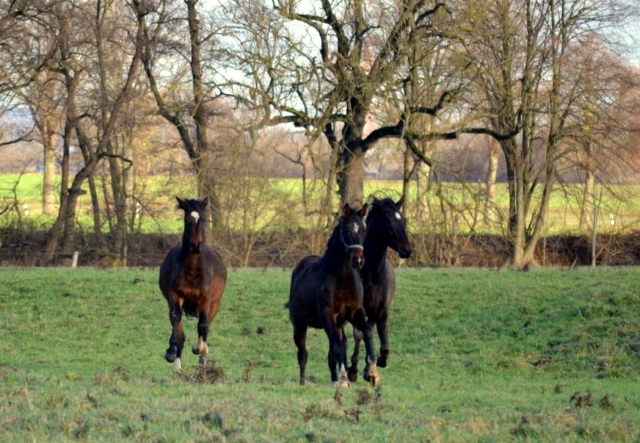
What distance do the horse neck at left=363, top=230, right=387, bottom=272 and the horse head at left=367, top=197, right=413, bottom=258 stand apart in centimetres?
5

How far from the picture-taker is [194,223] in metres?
12.4

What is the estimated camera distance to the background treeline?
28141 mm

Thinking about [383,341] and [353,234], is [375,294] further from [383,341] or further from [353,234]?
[353,234]

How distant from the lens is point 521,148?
3212cm

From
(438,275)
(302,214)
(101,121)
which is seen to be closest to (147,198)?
(101,121)

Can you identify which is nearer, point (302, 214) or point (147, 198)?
point (302, 214)

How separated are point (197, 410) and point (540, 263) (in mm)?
26659

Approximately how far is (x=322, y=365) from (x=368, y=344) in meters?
4.33

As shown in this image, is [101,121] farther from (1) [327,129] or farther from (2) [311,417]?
(2) [311,417]

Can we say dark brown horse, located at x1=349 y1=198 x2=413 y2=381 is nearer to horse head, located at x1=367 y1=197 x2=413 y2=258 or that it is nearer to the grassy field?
horse head, located at x1=367 y1=197 x2=413 y2=258

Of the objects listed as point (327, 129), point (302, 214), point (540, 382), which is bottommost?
point (540, 382)

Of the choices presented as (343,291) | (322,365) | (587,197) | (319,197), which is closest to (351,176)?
(319,197)

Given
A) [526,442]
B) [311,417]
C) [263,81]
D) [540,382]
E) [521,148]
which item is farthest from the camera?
[521,148]

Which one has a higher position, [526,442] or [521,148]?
[521,148]
